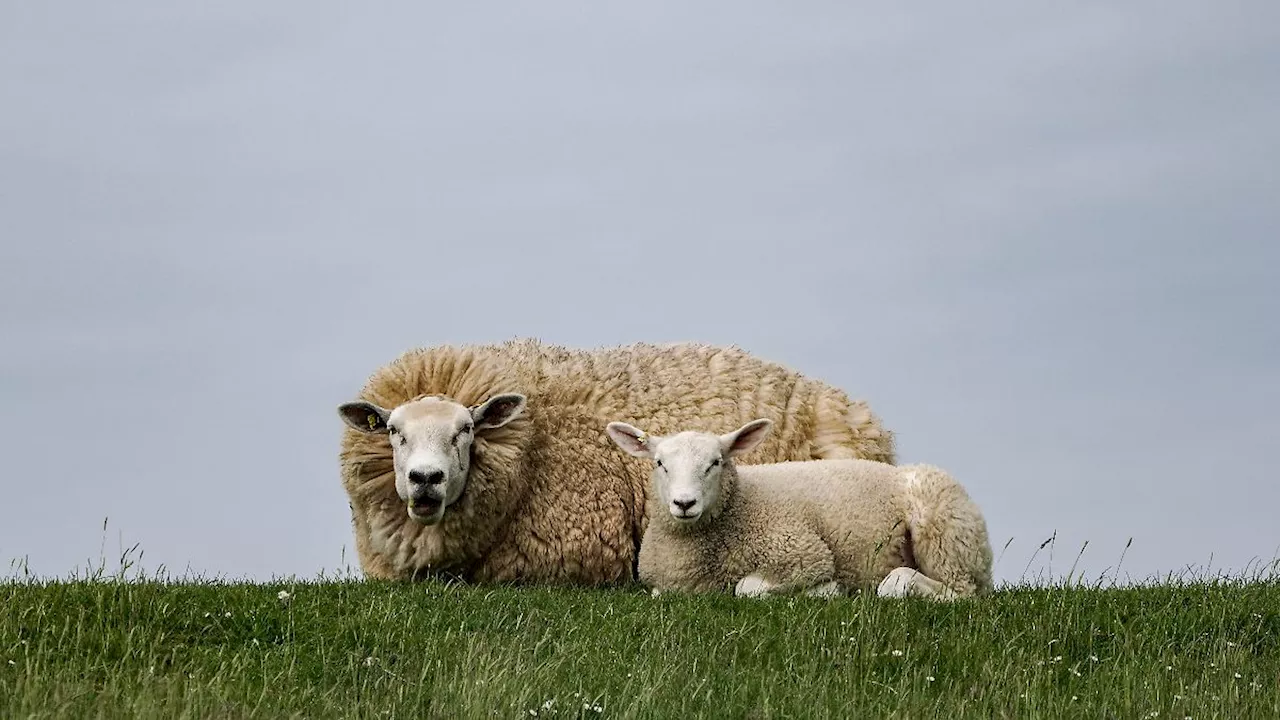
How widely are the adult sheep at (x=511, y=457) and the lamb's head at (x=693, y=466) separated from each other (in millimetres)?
1101

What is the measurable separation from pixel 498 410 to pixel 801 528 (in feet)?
9.86

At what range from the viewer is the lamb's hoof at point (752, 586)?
1260 cm

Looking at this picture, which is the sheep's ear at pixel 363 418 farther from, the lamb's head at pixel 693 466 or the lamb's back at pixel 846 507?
the lamb's back at pixel 846 507

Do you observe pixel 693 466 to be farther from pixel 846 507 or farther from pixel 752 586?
pixel 846 507

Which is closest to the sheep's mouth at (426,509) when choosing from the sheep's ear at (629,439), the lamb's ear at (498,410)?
the lamb's ear at (498,410)

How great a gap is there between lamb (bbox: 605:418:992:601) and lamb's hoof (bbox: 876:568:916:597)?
12mm

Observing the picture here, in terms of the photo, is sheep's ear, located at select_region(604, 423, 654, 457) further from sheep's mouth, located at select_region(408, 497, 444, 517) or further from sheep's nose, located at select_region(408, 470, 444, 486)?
sheep's mouth, located at select_region(408, 497, 444, 517)

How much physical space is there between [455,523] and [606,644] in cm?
379

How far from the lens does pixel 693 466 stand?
1257 centimetres

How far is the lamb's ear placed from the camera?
14.0 meters

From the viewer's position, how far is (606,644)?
10.5 metres

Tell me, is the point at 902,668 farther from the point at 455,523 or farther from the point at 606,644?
the point at 455,523

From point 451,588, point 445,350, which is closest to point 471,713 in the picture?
point 451,588

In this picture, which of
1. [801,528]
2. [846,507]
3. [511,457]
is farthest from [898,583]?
[511,457]
